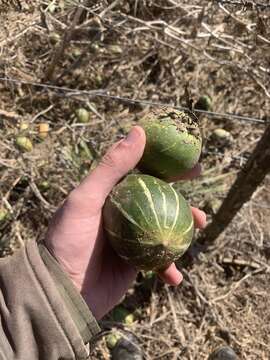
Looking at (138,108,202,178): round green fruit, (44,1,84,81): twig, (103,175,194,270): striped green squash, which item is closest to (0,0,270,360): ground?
(44,1,84,81): twig

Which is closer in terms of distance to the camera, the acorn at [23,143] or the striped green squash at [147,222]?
the striped green squash at [147,222]

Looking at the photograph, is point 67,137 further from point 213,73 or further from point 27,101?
point 213,73

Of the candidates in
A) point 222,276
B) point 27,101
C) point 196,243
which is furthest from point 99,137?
point 222,276

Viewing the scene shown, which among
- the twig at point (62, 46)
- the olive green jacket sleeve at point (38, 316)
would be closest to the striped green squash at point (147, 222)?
the olive green jacket sleeve at point (38, 316)

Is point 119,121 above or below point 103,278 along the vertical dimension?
below

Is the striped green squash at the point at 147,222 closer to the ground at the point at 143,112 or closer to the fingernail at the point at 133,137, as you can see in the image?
the fingernail at the point at 133,137

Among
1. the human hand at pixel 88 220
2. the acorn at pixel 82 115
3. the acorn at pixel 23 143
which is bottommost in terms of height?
the acorn at pixel 23 143
